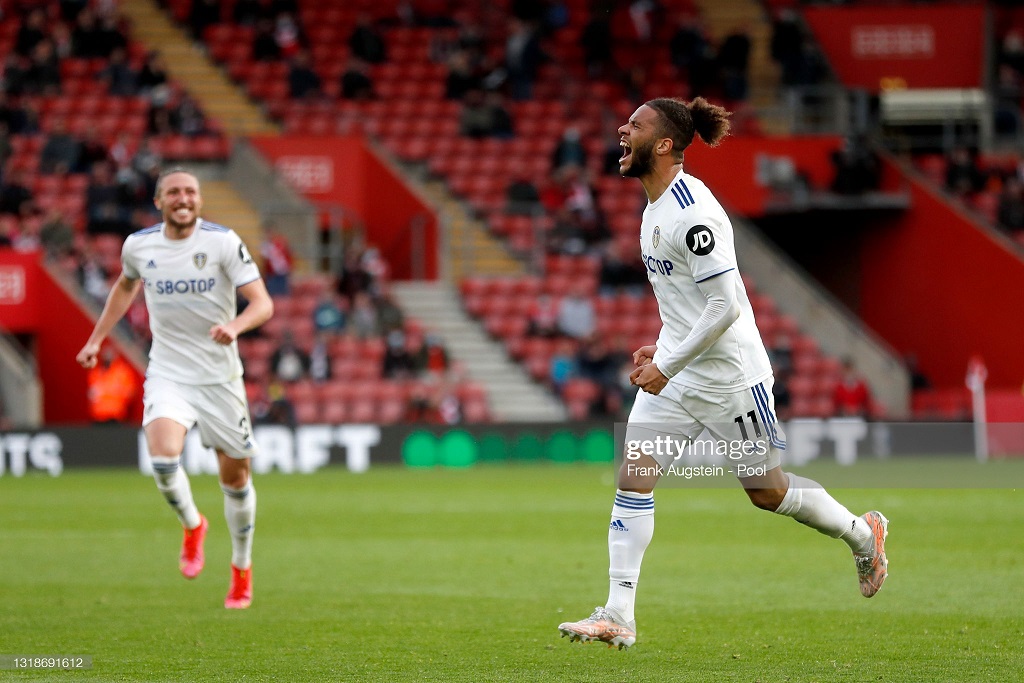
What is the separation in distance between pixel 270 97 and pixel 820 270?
1163 cm

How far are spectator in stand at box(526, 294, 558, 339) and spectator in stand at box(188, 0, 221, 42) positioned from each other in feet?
30.8

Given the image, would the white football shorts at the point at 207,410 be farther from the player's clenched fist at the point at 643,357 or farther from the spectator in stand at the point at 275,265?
the spectator in stand at the point at 275,265

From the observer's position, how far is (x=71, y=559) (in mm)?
11906

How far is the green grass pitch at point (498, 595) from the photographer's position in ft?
23.6

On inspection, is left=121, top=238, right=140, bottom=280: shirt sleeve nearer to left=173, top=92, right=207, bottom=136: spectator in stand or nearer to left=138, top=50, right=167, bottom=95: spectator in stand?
left=173, top=92, right=207, bottom=136: spectator in stand

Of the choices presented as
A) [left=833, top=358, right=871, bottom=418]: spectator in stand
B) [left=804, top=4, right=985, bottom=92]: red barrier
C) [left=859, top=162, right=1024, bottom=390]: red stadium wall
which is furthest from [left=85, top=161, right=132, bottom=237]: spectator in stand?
[left=804, top=4, right=985, bottom=92]: red barrier

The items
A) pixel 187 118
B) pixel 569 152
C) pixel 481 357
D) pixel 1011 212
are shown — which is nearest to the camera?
pixel 481 357

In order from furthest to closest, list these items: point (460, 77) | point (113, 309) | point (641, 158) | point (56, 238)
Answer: point (460, 77)
point (56, 238)
point (113, 309)
point (641, 158)

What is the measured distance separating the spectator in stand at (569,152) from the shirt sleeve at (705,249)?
22225 mm

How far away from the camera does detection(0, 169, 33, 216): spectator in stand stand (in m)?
25.4

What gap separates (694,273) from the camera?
23.1ft

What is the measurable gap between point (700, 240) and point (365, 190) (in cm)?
2203

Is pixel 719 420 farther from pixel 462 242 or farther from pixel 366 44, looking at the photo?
pixel 366 44

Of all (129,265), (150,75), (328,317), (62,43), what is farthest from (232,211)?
(129,265)
